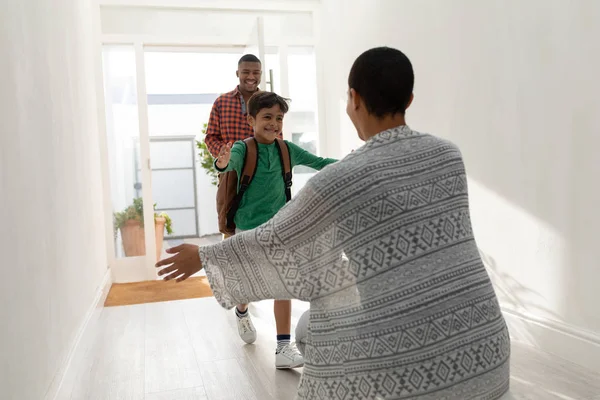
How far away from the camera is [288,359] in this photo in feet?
8.91

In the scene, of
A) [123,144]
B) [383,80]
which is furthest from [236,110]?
[383,80]

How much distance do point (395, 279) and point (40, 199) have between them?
1.78m

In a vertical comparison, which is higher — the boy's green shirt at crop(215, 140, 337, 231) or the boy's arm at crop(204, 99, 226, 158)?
the boy's arm at crop(204, 99, 226, 158)

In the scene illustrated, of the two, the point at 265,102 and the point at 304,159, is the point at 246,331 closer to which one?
the point at 304,159

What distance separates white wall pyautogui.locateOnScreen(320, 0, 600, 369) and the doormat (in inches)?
90.2

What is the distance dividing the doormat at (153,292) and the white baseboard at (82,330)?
89mm

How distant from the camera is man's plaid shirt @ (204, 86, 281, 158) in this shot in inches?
147

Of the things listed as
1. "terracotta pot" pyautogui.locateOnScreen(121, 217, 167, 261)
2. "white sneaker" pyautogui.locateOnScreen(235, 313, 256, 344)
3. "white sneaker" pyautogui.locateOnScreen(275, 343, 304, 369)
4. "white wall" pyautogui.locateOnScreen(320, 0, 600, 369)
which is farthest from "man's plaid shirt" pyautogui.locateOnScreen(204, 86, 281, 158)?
"terracotta pot" pyautogui.locateOnScreen(121, 217, 167, 261)

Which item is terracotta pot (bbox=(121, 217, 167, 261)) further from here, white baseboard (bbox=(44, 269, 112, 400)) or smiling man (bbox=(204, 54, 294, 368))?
smiling man (bbox=(204, 54, 294, 368))

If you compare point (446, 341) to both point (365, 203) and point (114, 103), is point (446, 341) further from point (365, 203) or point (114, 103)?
point (114, 103)

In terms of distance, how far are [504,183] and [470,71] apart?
2.22ft

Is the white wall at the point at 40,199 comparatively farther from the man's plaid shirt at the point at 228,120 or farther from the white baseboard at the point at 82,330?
the man's plaid shirt at the point at 228,120

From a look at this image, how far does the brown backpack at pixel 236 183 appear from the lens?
9.22 ft

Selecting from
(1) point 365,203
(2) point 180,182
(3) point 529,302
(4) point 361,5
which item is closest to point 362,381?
(1) point 365,203
